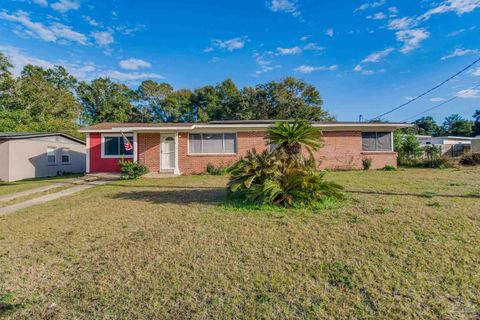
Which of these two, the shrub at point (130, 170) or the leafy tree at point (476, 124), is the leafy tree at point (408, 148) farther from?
the leafy tree at point (476, 124)

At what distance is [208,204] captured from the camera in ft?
19.8

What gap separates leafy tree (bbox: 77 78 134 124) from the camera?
33.1 metres

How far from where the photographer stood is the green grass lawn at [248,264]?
7.69 ft

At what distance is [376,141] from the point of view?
1426 cm

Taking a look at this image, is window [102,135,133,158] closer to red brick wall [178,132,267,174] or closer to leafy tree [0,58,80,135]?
red brick wall [178,132,267,174]

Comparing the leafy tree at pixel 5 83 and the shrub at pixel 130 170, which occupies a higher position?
the leafy tree at pixel 5 83

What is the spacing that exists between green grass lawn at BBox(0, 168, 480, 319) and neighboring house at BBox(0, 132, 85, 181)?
11.7 meters

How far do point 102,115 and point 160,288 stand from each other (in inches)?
1431

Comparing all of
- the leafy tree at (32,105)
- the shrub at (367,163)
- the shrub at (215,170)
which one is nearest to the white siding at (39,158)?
the leafy tree at (32,105)

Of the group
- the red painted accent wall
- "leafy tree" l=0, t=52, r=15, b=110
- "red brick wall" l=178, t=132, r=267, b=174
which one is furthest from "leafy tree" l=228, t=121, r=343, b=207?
"leafy tree" l=0, t=52, r=15, b=110

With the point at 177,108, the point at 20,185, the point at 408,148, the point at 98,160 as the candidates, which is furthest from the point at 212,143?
the point at 177,108

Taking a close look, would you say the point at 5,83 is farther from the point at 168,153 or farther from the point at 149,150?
the point at 168,153

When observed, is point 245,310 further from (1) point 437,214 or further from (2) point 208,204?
(1) point 437,214

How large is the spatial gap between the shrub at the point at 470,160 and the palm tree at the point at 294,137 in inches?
590
